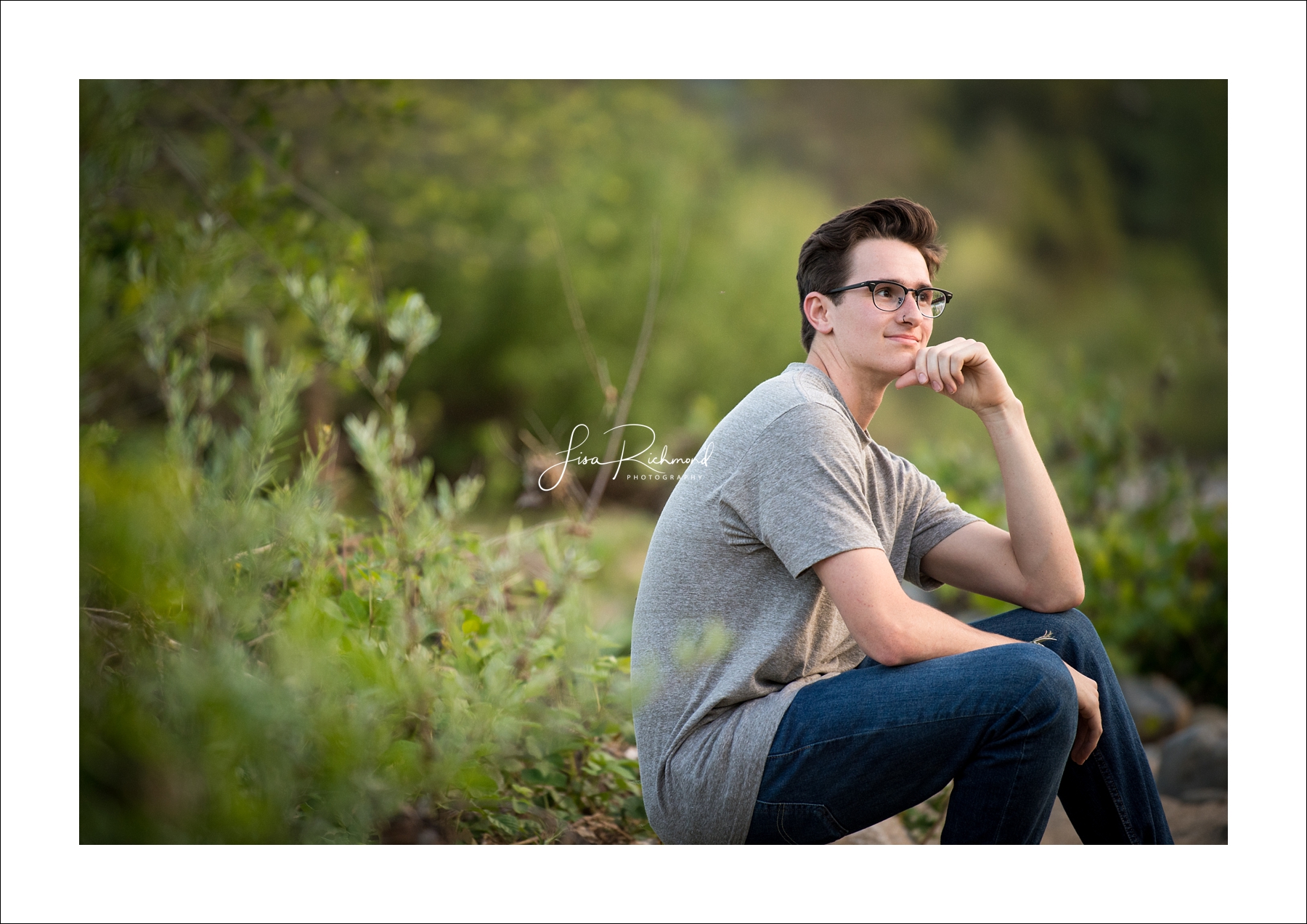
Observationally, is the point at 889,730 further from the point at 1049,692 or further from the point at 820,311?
the point at 820,311

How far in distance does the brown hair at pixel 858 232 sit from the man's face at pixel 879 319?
1 centimetres

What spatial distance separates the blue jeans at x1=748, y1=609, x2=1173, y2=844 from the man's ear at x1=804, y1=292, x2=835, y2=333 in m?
0.64

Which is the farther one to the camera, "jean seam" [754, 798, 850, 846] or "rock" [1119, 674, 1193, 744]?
"rock" [1119, 674, 1193, 744]

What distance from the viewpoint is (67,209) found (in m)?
2.02

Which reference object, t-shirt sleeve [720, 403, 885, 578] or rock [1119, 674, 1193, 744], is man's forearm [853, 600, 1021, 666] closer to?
t-shirt sleeve [720, 403, 885, 578]

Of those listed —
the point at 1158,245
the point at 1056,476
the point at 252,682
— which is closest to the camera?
the point at 252,682

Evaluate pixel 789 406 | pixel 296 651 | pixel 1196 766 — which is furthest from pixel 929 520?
pixel 1196 766

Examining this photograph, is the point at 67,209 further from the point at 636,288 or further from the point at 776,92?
the point at 776,92

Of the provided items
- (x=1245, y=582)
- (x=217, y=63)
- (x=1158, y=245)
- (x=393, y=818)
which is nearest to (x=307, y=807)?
(x=393, y=818)

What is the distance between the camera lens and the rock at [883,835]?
2053 millimetres

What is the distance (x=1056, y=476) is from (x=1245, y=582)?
1.89 meters

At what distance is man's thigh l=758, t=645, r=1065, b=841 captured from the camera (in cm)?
145

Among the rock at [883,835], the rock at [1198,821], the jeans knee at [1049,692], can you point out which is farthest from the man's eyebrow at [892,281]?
the rock at [1198,821]

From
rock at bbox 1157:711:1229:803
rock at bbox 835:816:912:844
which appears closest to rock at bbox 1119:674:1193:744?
rock at bbox 1157:711:1229:803
